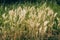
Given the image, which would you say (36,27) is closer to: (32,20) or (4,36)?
(32,20)

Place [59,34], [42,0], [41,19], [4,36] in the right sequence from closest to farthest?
[4,36]
[41,19]
[59,34]
[42,0]

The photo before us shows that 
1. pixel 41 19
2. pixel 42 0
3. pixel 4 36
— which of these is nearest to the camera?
pixel 4 36

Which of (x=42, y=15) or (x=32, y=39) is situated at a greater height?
(x=42, y=15)

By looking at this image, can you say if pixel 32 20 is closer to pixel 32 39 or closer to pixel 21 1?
pixel 32 39

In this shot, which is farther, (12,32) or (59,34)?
(59,34)

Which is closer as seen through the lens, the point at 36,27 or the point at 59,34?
the point at 36,27

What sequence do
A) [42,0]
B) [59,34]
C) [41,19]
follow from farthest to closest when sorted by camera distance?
[42,0], [59,34], [41,19]

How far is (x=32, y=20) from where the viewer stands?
23.2 feet

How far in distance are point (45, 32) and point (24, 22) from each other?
1.88 ft

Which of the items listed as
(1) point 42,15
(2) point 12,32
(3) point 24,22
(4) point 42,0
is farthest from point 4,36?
(4) point 42,0

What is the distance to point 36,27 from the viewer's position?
6922 millimetres

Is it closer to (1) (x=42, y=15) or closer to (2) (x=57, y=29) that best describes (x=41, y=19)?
(1) (x=42, y=15)

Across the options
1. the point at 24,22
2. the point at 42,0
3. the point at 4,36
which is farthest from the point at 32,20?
the point at 42,0

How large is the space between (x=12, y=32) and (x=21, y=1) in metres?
4.15
